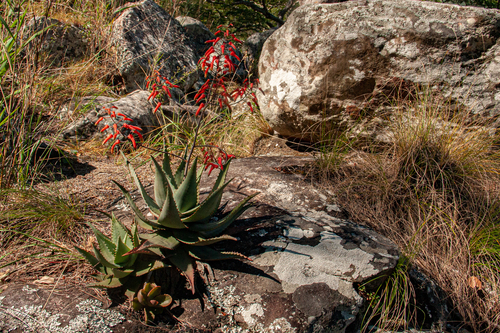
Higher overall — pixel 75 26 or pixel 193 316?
pixel 75 26

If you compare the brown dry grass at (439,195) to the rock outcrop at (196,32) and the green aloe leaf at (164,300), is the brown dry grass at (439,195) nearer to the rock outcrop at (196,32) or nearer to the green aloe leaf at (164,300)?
the green aloe leaf at (164,300)

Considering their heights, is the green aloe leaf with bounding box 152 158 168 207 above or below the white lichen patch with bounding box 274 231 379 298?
above

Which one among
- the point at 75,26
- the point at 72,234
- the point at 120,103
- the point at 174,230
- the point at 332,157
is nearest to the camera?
the point at 174,230

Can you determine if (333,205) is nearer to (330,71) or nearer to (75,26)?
(330,71)

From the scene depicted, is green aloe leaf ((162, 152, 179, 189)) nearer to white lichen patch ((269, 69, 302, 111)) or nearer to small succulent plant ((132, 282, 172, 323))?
small succulent plant ((132, 282, 172, 323))

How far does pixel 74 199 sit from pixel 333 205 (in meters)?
1.95

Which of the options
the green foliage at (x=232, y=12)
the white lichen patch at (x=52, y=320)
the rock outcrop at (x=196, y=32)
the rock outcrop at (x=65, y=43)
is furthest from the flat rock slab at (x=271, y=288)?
the green foliage at (x=232, y=12)

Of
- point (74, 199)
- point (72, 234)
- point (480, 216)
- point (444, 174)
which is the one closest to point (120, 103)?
point (74, 199)

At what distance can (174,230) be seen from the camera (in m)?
1.83

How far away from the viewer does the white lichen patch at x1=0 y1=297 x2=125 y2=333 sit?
1472 mm

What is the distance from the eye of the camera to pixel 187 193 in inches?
72.4

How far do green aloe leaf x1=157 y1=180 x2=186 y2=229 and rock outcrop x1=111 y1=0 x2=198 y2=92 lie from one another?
9.81 ft

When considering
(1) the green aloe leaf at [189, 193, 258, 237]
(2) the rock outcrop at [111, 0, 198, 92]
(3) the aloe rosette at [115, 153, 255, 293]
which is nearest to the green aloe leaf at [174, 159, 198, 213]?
(3) the aloe rosette at [115, 153, 255, 293]

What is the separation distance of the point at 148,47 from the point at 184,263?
14.1ft
